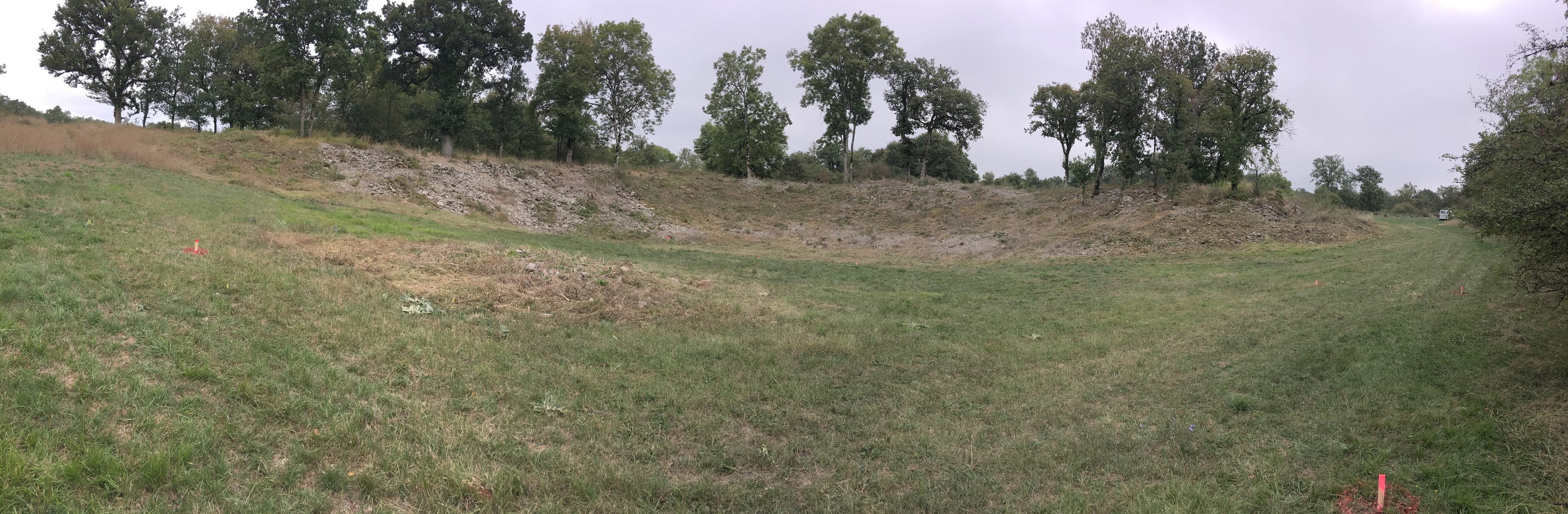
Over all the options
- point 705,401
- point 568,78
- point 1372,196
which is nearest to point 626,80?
point 568,78

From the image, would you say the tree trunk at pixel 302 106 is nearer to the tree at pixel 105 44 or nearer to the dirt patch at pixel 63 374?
the tree at pixel 105 44

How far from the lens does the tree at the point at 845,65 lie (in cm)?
4734

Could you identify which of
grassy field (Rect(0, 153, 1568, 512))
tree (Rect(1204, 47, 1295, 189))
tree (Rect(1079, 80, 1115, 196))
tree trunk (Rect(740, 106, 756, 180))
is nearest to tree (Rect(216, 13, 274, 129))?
tree trunk (Rect(740, 106, 756, 180))

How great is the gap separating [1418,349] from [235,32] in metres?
66.8

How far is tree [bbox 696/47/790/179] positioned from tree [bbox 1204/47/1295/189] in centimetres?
2901

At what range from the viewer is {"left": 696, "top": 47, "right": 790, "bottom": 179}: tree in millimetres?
48062

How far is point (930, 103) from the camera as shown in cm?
5019

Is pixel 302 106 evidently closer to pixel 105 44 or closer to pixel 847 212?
pixel 105 44

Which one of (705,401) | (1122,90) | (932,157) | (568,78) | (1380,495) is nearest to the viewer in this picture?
(1380,495)

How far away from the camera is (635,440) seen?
21.3 ft

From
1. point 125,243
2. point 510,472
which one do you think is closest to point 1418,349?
point 510,472

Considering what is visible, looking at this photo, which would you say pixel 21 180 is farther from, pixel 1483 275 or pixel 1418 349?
pixel 1483 275

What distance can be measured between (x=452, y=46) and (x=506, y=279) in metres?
33.3

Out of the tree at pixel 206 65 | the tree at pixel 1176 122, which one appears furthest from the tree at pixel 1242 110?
the tree at pixel 206 65
